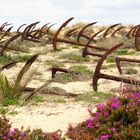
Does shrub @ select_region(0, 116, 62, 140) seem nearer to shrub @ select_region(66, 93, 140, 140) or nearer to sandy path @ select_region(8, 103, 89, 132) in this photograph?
shrub @ select_region(66, 93, 140, 140)

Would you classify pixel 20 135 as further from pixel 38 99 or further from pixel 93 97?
pixel 93 97

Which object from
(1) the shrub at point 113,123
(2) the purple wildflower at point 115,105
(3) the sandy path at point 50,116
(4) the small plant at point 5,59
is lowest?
(4) the small plant at point 5,59

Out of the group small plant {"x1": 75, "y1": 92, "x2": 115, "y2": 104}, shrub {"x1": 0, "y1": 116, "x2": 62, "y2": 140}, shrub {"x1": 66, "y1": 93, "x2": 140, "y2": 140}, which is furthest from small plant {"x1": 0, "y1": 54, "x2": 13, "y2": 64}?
shrub {"x1": 0, "y1": 116, "x2": 62, "y2": 140}

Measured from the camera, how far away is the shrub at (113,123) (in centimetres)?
548

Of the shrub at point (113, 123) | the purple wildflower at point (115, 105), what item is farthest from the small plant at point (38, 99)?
the purple wildflower at point (115, 105)

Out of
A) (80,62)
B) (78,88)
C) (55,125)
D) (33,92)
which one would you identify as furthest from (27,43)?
(55,125)

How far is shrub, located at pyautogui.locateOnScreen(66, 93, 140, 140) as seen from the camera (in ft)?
18.0

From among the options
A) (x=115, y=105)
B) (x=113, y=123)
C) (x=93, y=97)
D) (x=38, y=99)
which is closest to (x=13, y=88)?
(x=38, y=99)

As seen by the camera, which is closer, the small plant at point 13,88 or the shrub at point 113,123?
the shrub at point 113,123

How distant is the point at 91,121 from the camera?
6027mm

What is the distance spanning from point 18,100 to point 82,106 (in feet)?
3.83

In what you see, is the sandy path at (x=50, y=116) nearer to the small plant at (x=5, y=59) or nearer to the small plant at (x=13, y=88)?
the small plant at (x=13, y=88)

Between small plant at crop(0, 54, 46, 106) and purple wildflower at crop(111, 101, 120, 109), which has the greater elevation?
purple wildflower at crop(111, 101, 120, 109)

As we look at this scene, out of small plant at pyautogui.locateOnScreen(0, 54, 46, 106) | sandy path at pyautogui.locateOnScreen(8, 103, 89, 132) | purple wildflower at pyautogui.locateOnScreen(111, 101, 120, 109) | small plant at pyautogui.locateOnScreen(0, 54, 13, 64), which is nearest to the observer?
purple wildflower at pyautogui.locateOnScreen(111, 101, 120, 109)
